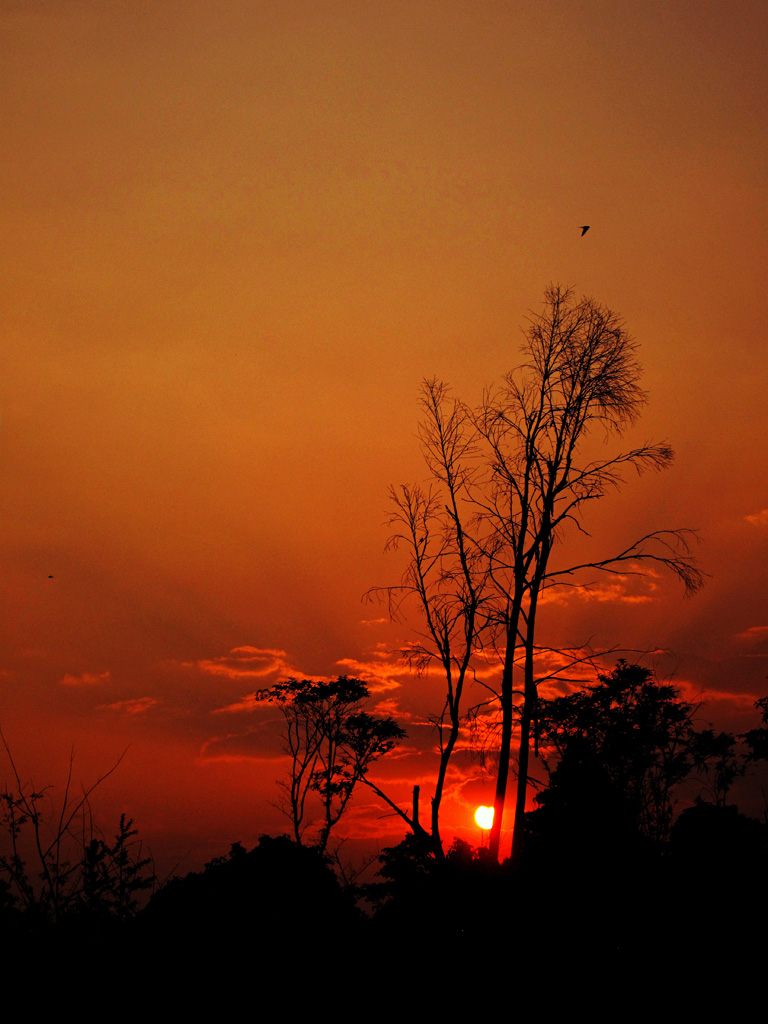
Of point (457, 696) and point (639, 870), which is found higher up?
point (457, 696)

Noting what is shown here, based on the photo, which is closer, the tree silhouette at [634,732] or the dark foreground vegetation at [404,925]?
the dark foreground vegetation at [404,925]

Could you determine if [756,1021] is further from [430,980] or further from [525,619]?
[525,619]

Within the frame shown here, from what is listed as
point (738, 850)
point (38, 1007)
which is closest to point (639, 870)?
point (738, 850)

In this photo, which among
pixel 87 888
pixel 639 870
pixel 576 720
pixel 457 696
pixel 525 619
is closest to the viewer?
pixel 87 888

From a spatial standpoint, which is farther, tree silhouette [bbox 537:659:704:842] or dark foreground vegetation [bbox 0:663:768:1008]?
tree silhouette [bbox 537:659:704:842]

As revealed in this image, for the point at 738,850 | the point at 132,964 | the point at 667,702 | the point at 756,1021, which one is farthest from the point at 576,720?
the point at 132,964

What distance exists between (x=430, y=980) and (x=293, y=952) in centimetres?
226

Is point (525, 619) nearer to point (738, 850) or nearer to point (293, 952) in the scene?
point (293, 952)

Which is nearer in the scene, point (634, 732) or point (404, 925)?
point (404, 925)

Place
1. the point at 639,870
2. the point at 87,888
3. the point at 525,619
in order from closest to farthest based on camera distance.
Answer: the point at 87,888 < the point at 525,619 < the point at 639,870

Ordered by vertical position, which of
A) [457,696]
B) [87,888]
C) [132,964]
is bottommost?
[132,964]

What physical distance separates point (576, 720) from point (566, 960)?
25596 mm

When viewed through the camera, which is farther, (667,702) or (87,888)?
(667,702)

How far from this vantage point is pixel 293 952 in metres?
12.9
